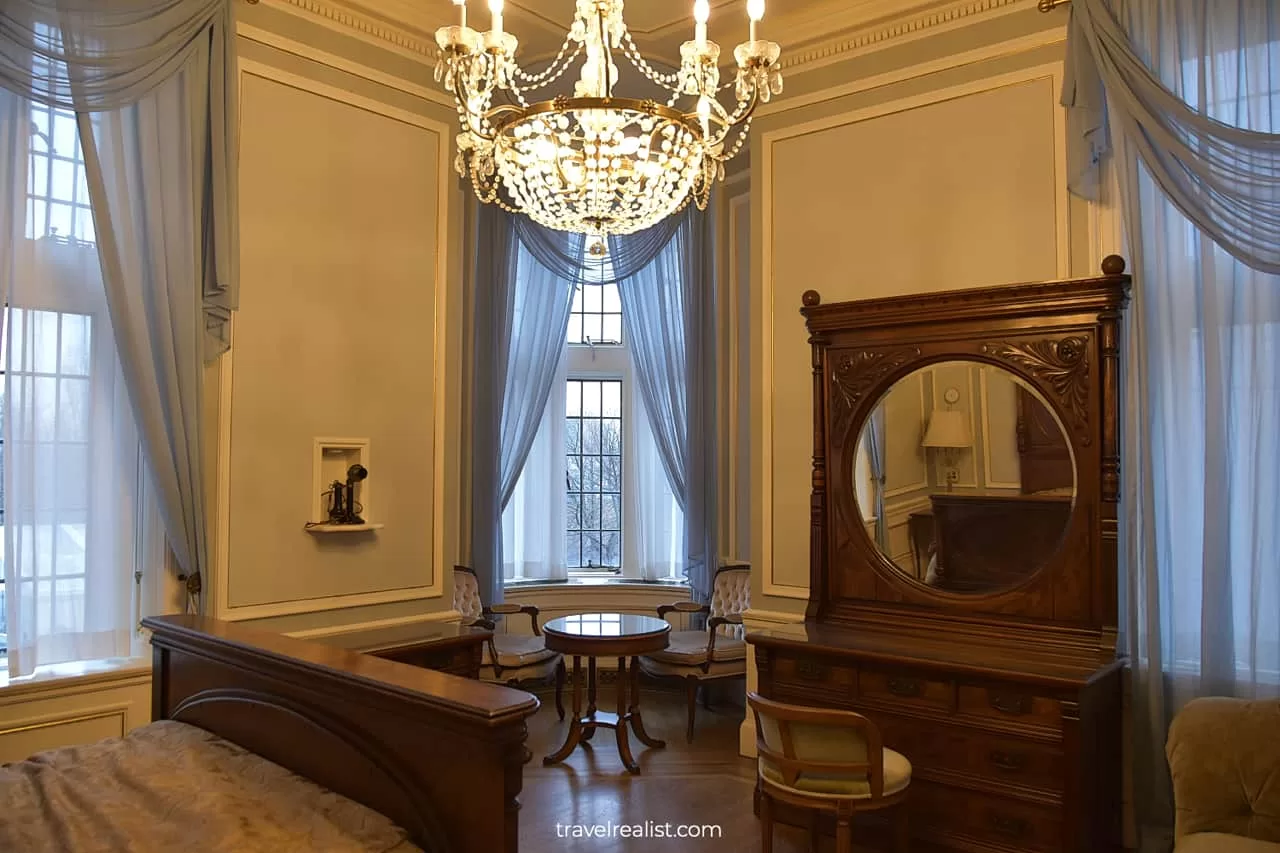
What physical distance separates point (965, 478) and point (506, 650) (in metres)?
2.70

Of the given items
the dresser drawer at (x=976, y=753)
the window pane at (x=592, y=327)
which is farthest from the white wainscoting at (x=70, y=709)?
the window pane at (x=592, y=327)

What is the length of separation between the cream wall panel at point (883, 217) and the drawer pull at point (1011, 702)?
88 cm

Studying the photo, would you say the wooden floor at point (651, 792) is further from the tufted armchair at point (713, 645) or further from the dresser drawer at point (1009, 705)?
the dresser drawer at point (1009, 705)

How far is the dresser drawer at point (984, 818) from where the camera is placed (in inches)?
121

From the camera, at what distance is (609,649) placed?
14.1ft

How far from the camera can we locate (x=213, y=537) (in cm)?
350

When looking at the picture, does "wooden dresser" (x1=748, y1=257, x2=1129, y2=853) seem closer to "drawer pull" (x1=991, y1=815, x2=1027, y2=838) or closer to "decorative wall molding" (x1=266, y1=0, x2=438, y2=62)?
"drawer pull" (x1=991, y1=815, x2=1027, y2=838)

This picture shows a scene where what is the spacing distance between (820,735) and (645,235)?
12.4ft

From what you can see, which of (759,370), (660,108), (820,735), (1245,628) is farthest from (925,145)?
(820,735)

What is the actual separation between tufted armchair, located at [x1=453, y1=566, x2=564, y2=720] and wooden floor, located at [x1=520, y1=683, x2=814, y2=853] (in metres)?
0.29

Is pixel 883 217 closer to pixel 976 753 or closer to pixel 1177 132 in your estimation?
pixel 1177 132

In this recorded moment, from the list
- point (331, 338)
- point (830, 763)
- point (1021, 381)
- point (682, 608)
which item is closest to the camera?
point (830, 763)

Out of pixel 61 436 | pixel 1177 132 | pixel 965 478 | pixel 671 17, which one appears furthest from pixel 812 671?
pixel 671 17

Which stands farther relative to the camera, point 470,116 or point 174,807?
point 470,116
